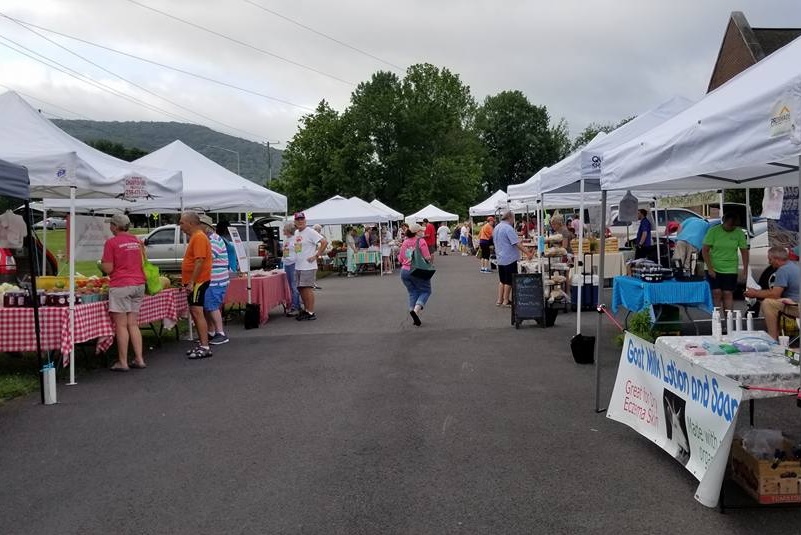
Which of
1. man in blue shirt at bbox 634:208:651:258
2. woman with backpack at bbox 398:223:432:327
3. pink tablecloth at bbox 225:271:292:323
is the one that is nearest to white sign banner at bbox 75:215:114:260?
pink tablecloth at bbox 225:271:292:323

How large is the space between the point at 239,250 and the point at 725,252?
786cm

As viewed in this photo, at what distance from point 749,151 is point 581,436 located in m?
2.73

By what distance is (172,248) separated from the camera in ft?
78.3

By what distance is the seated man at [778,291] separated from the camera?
308 inches

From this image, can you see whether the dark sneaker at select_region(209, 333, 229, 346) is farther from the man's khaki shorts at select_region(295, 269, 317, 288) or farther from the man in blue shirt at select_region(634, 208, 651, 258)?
the man in blue shirt at select_region(634, 208, 651, 258)

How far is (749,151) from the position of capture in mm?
3732

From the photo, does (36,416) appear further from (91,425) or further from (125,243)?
(125,243)

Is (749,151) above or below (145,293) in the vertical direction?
above

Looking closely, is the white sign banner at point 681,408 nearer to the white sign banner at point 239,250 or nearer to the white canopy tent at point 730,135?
the white canopy tent at point 730,135

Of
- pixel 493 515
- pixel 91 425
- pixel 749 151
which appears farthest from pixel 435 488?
pixel 91 425

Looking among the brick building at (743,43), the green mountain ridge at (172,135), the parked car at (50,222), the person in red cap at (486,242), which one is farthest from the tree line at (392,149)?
the green mountain ridge at (172,135)

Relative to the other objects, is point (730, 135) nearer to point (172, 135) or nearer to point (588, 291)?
point (588, 291)

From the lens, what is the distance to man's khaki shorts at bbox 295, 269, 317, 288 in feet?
40.7

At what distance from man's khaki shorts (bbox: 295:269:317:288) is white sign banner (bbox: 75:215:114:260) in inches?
144
